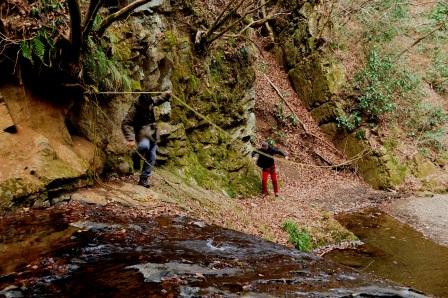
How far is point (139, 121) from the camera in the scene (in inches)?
344

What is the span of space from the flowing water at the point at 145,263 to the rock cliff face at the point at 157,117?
0.96 metres

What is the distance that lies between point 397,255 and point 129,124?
6.83 meters

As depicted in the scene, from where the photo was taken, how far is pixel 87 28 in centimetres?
695

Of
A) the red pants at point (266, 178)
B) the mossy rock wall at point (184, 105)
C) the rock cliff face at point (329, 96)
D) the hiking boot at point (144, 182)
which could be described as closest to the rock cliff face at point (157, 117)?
the mossy rock wall at point (184, 105)

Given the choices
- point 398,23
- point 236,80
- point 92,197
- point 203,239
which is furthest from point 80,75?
point 398,23

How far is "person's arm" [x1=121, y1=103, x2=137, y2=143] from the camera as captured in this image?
28.5ft

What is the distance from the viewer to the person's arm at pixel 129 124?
870 cm

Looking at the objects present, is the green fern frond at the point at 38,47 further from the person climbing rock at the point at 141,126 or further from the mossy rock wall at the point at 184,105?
the person climbing rock at the point at 141,126

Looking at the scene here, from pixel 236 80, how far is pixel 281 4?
33.3 ft

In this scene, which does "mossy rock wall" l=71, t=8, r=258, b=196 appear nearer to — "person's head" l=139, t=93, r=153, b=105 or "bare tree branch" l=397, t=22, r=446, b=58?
"person's head" l=139, t=93, r=153, b=105

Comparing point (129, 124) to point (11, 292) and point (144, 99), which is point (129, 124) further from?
point (11, 292)

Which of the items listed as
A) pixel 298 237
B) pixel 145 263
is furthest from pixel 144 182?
pixel 145 263

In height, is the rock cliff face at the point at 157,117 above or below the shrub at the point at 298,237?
above

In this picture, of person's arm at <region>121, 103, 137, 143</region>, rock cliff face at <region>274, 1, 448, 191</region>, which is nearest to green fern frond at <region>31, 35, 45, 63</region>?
person's arm at <region>121, 103, 137, 143</region>
